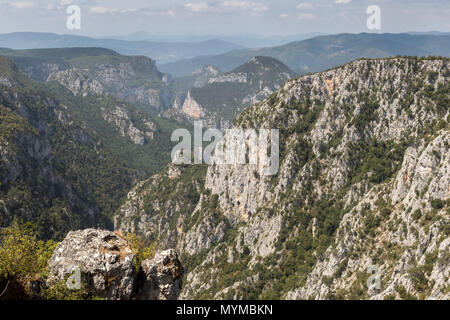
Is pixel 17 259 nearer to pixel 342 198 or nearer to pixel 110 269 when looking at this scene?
pixel 110 269

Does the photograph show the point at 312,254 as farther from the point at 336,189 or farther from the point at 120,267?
the point at 120,267

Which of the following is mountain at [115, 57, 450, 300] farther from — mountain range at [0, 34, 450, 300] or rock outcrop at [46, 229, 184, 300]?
rock outcrop at [46, 229, 184, 300]

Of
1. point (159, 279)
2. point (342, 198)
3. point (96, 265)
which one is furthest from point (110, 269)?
point (342, 198)

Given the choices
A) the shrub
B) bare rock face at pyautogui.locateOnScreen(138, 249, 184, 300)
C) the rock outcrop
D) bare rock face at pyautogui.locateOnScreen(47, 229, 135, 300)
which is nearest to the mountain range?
bare rock face at pyautogui.locateOnScreen(138, 249, 184, 300)

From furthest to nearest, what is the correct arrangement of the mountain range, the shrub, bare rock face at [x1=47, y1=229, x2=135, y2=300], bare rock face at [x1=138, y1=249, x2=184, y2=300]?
the mountain range < bare rock face at [x1=138, y1=249, x2=184, y2=300] < bare rock face at [x1=47, y1=229, x2=135, y2=300] < the shrub

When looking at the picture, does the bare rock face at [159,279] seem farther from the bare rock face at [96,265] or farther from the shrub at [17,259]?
the shrub at [17,259]
